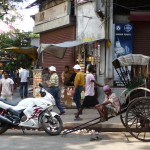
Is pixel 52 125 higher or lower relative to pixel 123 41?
lower

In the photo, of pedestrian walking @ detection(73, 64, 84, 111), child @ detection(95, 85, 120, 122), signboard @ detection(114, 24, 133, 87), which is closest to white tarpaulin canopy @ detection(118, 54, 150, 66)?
child @ detection(95, 85, 120, 122)

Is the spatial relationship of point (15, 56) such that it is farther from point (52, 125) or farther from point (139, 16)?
point (52, 125)

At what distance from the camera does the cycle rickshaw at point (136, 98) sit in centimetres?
785

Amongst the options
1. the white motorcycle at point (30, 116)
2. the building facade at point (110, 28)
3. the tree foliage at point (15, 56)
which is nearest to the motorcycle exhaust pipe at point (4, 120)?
the white motorcycle at point (30, 116)

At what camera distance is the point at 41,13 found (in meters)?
18.3

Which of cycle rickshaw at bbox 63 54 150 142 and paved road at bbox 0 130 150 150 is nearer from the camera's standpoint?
paved road at bbox 0 130 150 150

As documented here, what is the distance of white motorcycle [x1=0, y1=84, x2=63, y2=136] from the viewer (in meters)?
8.88

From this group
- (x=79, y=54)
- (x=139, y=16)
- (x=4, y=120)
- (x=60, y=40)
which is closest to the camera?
(x=4, y=120)

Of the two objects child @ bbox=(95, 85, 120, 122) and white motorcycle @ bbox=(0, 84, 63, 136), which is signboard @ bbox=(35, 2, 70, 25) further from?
child @ bbox=(95, 85, 120, 122)

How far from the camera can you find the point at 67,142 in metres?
7.99

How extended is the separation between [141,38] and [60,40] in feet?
13.5

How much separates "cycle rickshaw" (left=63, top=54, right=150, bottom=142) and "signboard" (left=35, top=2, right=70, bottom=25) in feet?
24.1

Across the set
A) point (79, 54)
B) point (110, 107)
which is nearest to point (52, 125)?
point (110, 107)

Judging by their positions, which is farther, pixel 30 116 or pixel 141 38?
pixel 141 38
